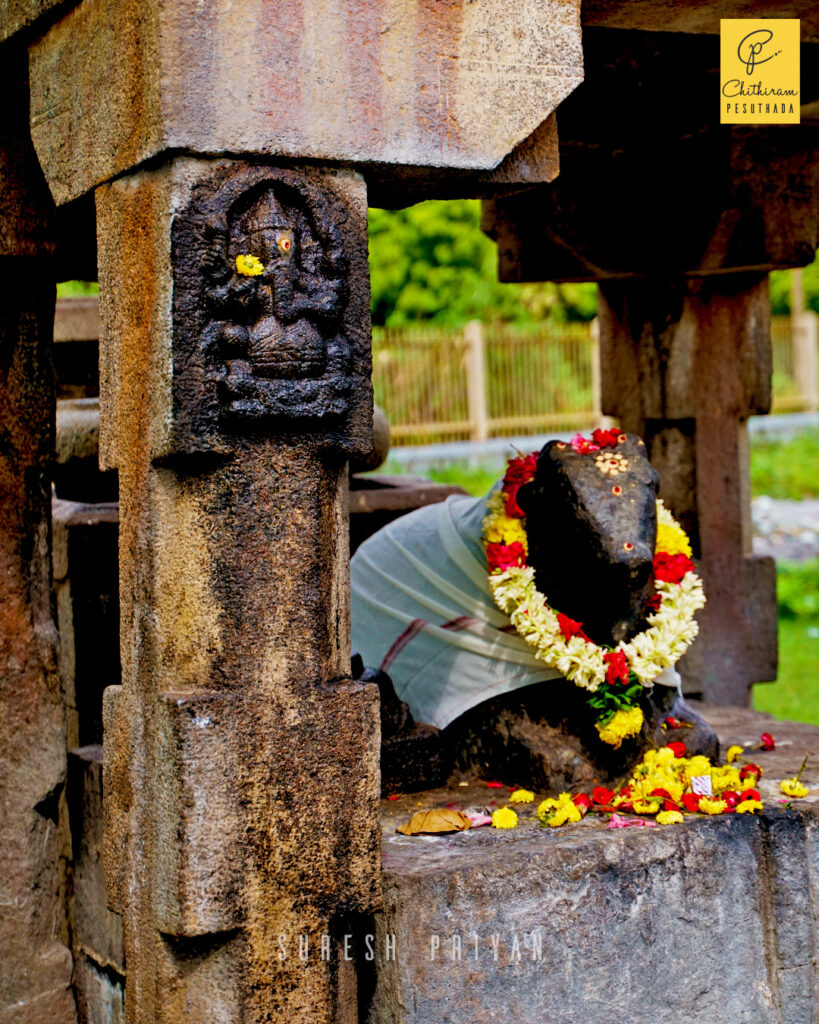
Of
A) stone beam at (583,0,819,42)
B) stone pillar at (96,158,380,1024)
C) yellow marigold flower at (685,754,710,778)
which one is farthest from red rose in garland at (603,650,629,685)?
stone beam at (583,0,819,42)

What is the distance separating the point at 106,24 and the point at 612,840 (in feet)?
7.43

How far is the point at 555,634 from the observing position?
387cm

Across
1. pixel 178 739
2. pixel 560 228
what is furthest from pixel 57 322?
pixel 178 739

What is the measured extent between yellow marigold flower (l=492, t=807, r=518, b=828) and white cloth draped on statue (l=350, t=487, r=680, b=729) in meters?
0.47

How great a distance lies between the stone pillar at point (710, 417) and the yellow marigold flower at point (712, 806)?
7.63 feet

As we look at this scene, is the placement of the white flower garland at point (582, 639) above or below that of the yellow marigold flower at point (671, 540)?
below

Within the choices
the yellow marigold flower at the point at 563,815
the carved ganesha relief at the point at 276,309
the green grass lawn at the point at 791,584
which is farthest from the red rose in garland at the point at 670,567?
the green grass lawn at the point at 791,584

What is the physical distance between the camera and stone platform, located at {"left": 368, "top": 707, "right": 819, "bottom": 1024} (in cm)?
322

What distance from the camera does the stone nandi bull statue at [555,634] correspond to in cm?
384

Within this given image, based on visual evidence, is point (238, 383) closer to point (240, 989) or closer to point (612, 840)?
point (240, 989)

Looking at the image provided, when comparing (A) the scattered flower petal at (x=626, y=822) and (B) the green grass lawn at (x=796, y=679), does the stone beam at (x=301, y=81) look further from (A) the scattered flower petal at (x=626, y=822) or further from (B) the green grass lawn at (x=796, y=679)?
(B) the green grass lawn at (x=796, y=679)

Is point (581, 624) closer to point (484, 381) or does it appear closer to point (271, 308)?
point (271, 308)

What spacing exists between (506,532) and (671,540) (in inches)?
20.6

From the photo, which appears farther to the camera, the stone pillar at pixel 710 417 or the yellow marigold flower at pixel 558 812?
the stone pillar at pixel 710 417
